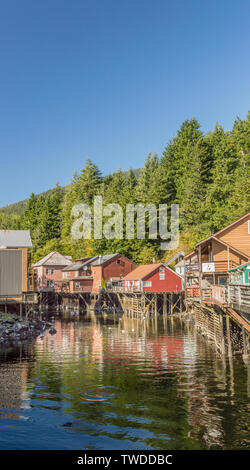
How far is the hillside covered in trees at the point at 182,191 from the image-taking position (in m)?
64.8

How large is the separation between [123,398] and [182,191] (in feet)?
214

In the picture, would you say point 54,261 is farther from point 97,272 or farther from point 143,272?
point 143,272

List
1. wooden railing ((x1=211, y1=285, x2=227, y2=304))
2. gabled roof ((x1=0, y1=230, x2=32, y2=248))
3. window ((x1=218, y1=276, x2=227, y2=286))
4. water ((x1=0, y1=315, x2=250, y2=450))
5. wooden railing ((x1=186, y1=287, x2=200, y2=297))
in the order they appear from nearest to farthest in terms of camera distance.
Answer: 1. water ((x1=0, y1=315, x2=250, y2=450))
2. wooden railing ((x1=211, y1=285, x2=227, y2=304))
3. window ((x1=218, y1=276, x2=227, y2=286))
4. wooden railing ((x1=186, y1=287, x2=200, y2=297))
5. gabled roof ((x1=0, y1=230, x2=32, y2=248))

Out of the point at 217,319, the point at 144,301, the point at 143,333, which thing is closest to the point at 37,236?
the point at 144,301

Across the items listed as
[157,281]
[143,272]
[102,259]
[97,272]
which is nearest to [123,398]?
[157,281]

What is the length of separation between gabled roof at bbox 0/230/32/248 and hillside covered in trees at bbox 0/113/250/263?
91.8ft

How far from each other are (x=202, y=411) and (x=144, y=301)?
45.3m

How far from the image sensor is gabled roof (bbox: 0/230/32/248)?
2055 inches

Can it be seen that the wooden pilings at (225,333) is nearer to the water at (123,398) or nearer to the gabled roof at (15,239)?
the water at (123,398)

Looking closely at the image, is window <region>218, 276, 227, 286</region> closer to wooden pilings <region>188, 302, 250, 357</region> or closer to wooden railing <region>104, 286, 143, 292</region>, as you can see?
wooden pilings <region>188, 302, 250, 357</region>

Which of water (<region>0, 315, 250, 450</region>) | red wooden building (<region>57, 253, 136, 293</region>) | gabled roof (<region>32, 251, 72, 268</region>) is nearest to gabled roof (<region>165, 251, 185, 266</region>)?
red wooden building (<region>57, 253, 136, 293</region>)

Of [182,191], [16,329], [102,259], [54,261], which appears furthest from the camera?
[54,261]

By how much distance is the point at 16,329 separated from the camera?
38.8 metres

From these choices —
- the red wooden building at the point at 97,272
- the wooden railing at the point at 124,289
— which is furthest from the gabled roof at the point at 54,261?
the wooden railing at the point at 124,289
